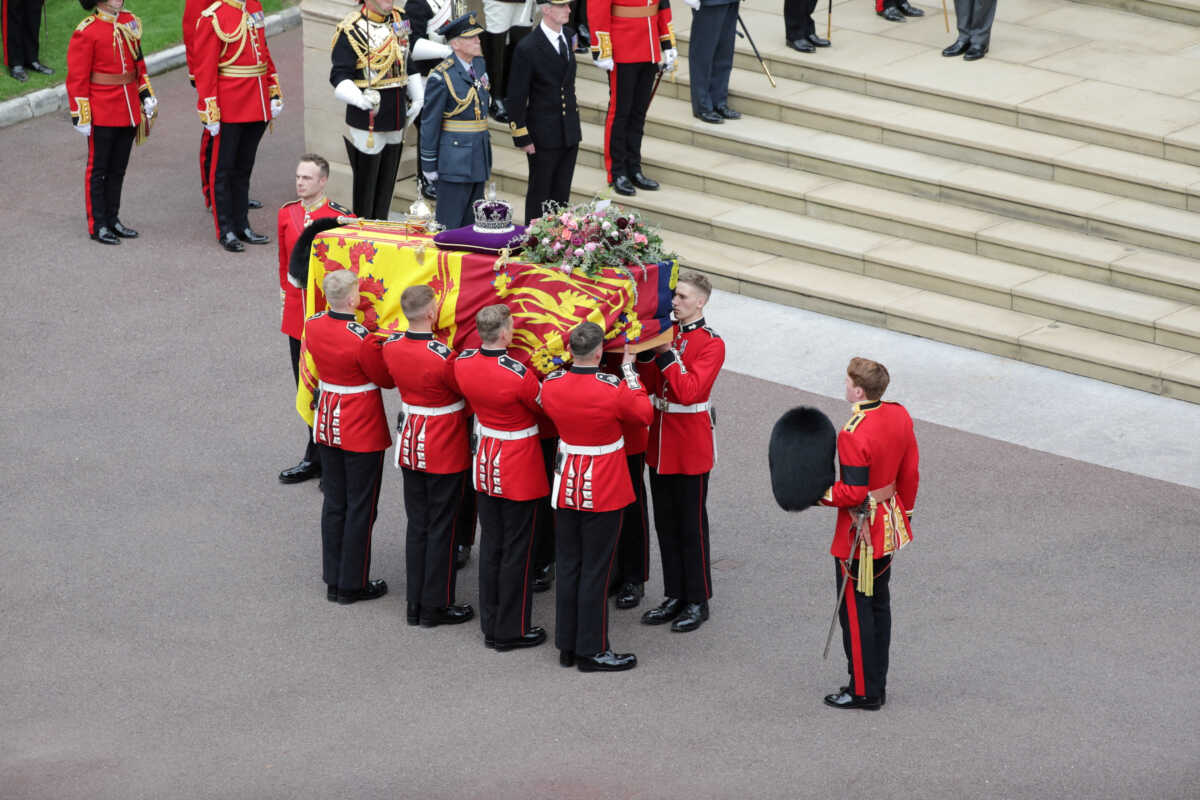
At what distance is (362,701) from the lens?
7246mm

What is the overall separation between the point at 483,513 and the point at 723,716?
1.37 m

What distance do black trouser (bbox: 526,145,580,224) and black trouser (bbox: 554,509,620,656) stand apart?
4853 mm

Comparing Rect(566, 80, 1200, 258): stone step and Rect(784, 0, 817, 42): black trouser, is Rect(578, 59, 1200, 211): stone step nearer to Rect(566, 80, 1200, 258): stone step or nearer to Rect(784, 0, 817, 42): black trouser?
Rect(566, 80, 1200, 258): stone step

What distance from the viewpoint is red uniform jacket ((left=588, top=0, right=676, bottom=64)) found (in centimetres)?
1210

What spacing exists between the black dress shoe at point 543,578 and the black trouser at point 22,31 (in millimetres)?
9042

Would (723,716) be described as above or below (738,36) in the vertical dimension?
below

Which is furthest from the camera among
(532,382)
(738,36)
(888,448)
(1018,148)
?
(738,36)

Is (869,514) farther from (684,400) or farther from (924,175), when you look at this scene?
Answer: (924,175)

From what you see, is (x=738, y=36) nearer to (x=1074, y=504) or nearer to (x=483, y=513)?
(x=1074, y=504)

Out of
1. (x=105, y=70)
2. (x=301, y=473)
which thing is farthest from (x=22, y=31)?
(x=301, y=473)

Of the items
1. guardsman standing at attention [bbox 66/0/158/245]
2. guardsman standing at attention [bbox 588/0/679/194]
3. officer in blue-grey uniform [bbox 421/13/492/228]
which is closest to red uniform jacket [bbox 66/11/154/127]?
guardsman standing at attention [bbox 66/0/158/245]

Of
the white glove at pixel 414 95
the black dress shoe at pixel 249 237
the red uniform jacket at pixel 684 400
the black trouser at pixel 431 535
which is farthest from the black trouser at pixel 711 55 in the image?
the black trouser at pixel 431 535

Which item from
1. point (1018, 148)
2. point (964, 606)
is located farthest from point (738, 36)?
point (964, 606)

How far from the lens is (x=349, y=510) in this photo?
8.05 m
